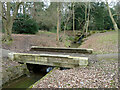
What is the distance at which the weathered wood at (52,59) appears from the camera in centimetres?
705

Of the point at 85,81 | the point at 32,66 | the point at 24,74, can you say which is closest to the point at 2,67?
the point at 24,74

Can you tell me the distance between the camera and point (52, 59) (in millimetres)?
7793

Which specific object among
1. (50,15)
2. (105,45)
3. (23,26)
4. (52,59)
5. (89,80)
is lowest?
(89,80)

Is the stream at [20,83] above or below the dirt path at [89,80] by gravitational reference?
below

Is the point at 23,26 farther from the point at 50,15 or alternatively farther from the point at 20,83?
the point at 20,83

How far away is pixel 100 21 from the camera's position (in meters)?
32.9

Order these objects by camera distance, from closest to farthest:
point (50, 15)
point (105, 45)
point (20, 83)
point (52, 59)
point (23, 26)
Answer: point (20, 83) → point (52, 59) → point (105, 45) → point (23, 26) → point (50, 15)

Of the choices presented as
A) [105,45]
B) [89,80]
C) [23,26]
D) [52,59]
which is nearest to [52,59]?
[52,59]

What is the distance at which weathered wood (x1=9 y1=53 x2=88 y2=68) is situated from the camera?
7055 millimetres

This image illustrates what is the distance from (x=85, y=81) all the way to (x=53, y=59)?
3.25 metres

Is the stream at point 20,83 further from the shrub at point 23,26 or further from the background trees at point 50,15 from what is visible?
the shrub at point 23,26

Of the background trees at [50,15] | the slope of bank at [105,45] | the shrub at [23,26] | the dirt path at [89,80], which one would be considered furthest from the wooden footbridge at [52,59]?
the shrub at [23,26]

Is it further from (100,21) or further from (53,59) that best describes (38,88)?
(100,21)

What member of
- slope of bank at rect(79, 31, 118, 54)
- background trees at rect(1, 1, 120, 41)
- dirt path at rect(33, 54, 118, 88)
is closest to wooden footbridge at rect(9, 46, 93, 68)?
dirt path at rect(33, 54, 118, 88)
